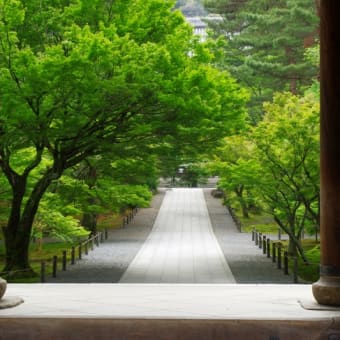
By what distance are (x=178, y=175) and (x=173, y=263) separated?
4219 centimetres

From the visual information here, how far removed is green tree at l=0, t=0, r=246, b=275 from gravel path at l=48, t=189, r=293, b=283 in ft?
8.34

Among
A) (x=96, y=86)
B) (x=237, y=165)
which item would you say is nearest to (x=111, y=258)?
(x=237, y=165)

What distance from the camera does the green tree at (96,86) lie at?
51.2 ft

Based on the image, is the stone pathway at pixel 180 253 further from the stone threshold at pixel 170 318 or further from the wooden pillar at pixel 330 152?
the wooden pillar at pixel 330 152

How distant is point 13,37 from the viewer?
52.2 ft

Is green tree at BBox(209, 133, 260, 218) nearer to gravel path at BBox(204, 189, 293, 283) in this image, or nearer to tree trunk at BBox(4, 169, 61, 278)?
gravel path at BBox(204, 189, 293, 283)

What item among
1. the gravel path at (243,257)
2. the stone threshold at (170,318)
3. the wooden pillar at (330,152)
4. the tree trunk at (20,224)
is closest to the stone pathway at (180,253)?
the gravel path at (243,257)

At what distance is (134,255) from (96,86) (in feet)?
40.1

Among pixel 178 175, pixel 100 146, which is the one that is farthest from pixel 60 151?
pixel 178 175

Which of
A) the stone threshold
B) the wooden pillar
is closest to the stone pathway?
the stone threshold

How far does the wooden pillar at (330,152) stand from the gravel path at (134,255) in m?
13.6

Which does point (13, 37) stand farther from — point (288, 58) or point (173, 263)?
point (288, 58)

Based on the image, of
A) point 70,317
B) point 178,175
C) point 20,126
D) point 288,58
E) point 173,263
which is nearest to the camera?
point 70,317

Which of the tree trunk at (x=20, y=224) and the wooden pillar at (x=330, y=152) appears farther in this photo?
the tree trunk at (x=20, y=224)
